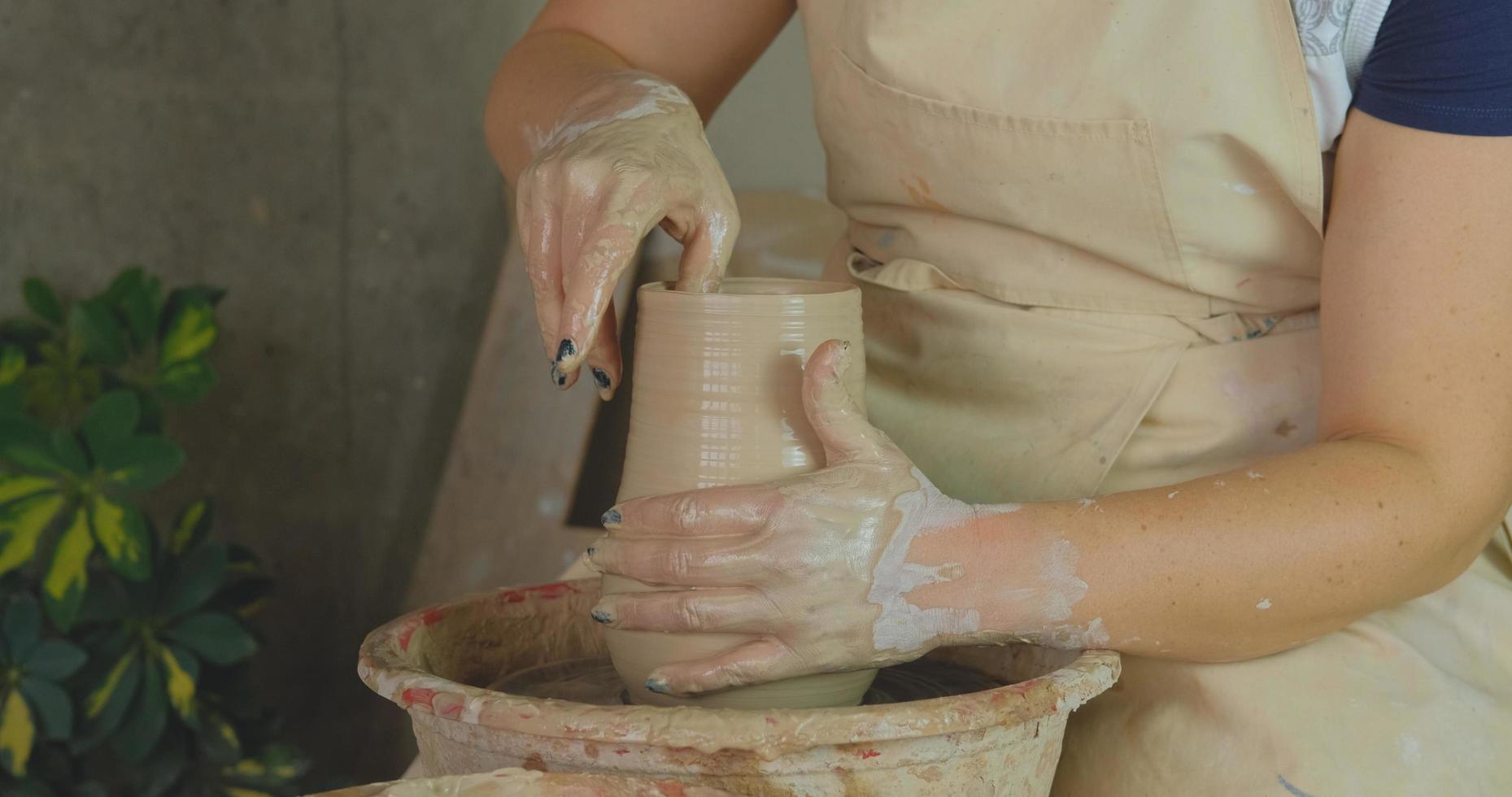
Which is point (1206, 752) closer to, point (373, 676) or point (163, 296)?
point (373, 676)

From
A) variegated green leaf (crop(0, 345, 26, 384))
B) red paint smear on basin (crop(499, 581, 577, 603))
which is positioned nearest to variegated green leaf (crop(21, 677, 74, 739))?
variegated green leaf (crop(0, 345, 26, 384))

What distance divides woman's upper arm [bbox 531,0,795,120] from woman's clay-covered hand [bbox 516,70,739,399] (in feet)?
1.19

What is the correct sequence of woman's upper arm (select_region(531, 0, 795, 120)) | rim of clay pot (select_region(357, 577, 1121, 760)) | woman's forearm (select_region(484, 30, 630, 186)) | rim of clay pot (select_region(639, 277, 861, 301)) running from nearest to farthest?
rim of clay pot (select_region(357, 577, 1121, 760))
rim of clay pot (select_region(639, 277, 861, 301))
woman's forearm (select_region(484, 30, 630, 186))
woman's upper arm (select_region(531, 0, 795, 120))

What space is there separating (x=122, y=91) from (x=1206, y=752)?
7.31ft

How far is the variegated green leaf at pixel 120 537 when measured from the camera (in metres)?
2.15

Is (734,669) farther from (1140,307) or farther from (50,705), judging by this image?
(50,705)

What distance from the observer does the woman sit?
0.98 m

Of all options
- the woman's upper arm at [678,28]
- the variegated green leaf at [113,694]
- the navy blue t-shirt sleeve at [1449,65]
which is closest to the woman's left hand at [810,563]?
the navy blue t-shirt sleeve at [1449,65]

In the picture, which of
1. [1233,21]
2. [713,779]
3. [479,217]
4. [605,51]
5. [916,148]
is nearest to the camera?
[713,779]

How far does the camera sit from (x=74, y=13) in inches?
92.5

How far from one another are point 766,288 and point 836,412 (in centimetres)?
20

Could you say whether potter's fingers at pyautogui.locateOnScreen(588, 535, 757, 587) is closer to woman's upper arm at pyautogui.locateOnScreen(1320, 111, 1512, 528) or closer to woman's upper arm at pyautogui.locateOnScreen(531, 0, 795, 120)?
woman's upper arm at pyautogui.locateOnScreen(1320, 111, 1512, 528)

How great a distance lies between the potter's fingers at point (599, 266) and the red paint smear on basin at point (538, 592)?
30cm

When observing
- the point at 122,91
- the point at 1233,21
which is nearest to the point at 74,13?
the point at 122,91
